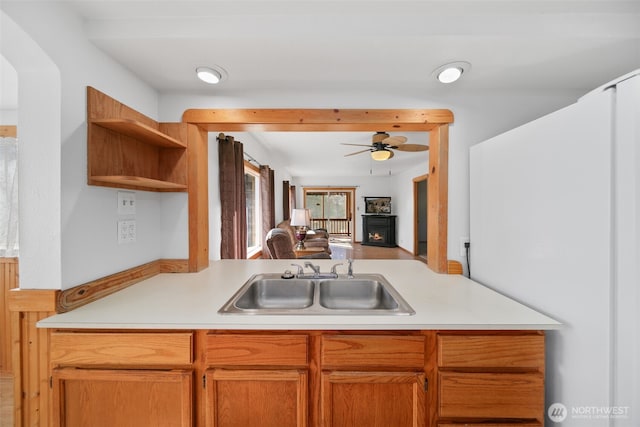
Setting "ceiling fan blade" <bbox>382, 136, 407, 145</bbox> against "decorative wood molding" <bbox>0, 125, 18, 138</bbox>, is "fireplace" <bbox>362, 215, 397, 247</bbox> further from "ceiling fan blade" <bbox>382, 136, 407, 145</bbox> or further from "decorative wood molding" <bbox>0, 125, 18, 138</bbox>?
"decorative wood molding" <bbox>0, 125, 18, 138</bbox>

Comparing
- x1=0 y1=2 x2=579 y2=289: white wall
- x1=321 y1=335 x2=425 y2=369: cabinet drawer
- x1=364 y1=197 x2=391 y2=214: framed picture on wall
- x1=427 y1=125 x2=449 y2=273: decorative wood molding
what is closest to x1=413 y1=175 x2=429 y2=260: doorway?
x1=364 y1=197 x2=391 y2=214: framed picture on wall

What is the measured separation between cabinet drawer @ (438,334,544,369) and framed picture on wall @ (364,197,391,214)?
7336mm

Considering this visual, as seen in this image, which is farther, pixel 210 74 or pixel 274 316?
pixel 210 74

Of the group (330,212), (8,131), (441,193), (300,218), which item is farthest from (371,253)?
(8,131)

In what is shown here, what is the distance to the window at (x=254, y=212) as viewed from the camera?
3.93 meters

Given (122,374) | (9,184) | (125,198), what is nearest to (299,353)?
(122,374)

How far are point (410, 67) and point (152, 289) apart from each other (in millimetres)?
1937

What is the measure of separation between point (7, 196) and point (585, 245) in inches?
146

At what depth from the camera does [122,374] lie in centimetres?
103

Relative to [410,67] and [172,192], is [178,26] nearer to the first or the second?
[172,192]

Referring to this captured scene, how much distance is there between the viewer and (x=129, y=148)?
140cm

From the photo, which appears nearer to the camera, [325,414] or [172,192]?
[325,414]

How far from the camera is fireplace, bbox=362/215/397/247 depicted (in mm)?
7738

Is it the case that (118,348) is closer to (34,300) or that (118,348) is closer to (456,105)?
(34,300)
